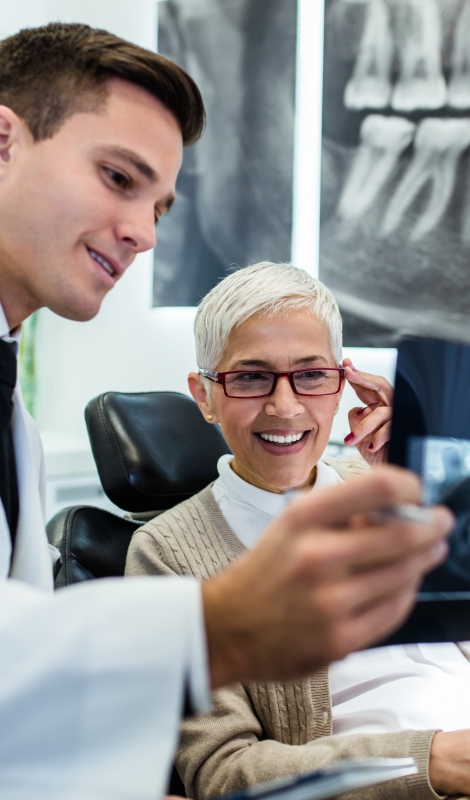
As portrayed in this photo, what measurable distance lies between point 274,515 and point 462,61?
1849 mm

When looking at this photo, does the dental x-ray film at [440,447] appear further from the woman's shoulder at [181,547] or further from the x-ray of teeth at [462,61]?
the x-ray of teeth at [462,61]

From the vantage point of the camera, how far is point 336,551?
53 centimetres

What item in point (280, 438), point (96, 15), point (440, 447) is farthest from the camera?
point (96, 15)

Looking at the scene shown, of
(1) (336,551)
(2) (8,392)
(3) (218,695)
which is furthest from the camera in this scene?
(3) (218,695)

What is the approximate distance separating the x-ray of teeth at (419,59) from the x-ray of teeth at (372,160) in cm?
8

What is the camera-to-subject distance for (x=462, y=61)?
247 cm

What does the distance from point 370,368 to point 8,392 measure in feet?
6.06

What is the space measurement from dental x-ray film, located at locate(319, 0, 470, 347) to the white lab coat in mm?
2053

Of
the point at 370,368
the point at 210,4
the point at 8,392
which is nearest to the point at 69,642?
the point at 8,392

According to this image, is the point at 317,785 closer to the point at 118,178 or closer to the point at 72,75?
the point at 118,178

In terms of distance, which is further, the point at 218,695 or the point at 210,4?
the point at 210,4

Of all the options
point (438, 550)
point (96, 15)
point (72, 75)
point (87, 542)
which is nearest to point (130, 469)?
point (87, 542)

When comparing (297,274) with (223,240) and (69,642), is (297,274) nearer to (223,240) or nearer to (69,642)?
(69,642)

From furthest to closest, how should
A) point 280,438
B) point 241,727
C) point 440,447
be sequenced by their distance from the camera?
1. point 280,438
2. point 241,727
3. point 440,447
